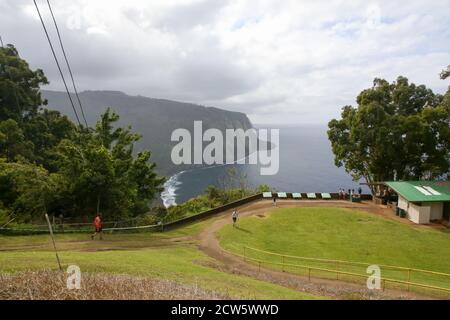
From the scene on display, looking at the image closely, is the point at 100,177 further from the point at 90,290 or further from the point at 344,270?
the point at 90,290

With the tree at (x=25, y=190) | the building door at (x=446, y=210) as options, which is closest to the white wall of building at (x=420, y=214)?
the building door at (x=446, y=210)

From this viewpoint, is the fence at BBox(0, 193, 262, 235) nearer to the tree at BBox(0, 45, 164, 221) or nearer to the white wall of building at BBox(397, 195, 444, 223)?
the tree at BBox(0, 45, 164, 221)

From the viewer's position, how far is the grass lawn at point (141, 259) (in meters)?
14.2

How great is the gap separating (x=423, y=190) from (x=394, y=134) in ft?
23.6

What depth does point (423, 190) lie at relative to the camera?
33094mm

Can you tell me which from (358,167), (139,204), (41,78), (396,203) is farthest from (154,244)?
(41,78)

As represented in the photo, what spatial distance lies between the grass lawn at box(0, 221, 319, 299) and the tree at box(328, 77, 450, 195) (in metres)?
22.2

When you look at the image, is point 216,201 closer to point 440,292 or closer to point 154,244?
point 154,244

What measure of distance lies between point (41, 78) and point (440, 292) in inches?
2215

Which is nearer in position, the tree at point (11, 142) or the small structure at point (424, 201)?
the small structure at point (424, 201)

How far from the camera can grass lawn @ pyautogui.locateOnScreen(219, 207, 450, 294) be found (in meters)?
23.6

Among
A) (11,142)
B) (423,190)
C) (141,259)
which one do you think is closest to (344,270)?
(141,259)

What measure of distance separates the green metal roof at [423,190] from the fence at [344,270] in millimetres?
11780

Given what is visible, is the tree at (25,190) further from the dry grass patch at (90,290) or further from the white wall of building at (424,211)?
the white wall of building at (424,211)
